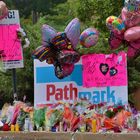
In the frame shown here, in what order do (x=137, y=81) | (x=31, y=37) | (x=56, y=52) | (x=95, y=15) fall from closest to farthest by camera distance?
(x=56, y=52) < (x=137, y=81) < (x=31, y=37) < (x=95, y=15)

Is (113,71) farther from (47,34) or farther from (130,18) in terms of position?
(47,34)

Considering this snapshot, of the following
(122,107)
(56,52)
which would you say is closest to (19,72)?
(56,52)

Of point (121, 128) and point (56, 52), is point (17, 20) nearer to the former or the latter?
point (56, 52)

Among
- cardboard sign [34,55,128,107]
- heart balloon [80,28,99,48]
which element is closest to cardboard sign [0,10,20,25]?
cardboard sign [34,55,128,107]

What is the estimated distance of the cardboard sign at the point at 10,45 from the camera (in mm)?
7949

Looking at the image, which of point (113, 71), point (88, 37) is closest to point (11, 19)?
point (88, 37)

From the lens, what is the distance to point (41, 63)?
798cm

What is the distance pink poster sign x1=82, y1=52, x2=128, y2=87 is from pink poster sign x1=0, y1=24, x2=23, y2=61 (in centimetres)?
108

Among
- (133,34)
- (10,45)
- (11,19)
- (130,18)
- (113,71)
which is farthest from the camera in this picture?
(11,19)

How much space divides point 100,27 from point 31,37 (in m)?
2.32

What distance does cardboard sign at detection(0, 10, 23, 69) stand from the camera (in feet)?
26.1

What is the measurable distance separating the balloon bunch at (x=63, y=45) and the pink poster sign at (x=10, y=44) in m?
0.55

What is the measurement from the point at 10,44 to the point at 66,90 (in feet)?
3.80

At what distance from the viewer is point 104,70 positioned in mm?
7566
